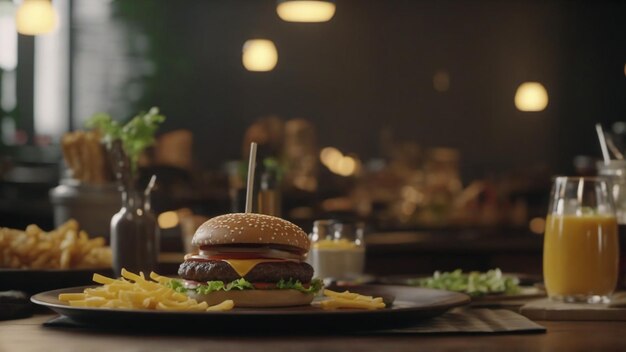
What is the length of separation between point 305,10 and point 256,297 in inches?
198

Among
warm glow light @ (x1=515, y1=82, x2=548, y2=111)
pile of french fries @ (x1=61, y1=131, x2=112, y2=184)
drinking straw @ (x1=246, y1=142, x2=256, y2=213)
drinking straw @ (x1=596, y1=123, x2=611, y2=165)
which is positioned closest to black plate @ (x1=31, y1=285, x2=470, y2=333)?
drinking straw @ (x1=246, y1=142, x2=256, y2=213)

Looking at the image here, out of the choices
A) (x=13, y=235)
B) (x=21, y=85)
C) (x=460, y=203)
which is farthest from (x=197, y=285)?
(x=21, y=85)

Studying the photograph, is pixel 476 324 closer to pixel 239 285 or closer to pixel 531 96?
pixel 239 285

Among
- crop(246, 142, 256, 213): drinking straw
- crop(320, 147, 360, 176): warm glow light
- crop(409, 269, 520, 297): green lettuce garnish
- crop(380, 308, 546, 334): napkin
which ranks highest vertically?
crop(320, 147, 360, 176): warm glow light

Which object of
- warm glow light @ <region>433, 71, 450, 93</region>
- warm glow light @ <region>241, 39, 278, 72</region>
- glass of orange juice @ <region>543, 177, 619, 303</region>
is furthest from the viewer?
warm glow light @ <region>433, 71, 450, 93</region>

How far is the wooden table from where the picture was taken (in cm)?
156

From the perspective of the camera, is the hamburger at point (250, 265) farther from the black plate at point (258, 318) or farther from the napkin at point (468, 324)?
the napkin at point (468, 324)

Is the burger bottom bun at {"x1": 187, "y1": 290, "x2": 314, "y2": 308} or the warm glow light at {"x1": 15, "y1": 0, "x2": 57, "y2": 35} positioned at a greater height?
the warm glow light at {"x1": 15, "y1": 0, "x2": 57, "y2": 35}

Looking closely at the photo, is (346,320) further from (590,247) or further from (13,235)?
(13,235)

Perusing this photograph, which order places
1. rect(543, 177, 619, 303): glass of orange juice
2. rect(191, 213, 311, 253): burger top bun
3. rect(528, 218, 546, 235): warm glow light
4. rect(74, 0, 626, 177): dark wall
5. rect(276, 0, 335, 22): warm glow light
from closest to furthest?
rect(191, 213, 311, 253): burger top bun, rect(543, 177, 619, 303): glass of orange juice, rect(276, 0, 335, 22): warm glow light, rect(528, 218, 546, 235): warm glow light, rect(74, 0, 626, 177): dark wall

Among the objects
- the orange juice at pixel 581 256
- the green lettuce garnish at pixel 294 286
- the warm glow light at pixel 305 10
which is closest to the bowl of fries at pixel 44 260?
the green lettuce garnish at pixel 294 286

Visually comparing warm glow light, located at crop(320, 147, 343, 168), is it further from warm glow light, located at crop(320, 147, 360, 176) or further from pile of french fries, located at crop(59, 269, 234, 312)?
pile of french fries, located at crop(59, 269, 234, 312)

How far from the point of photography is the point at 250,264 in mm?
1925

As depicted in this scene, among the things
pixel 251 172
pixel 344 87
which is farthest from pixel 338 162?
pixel 251 172
